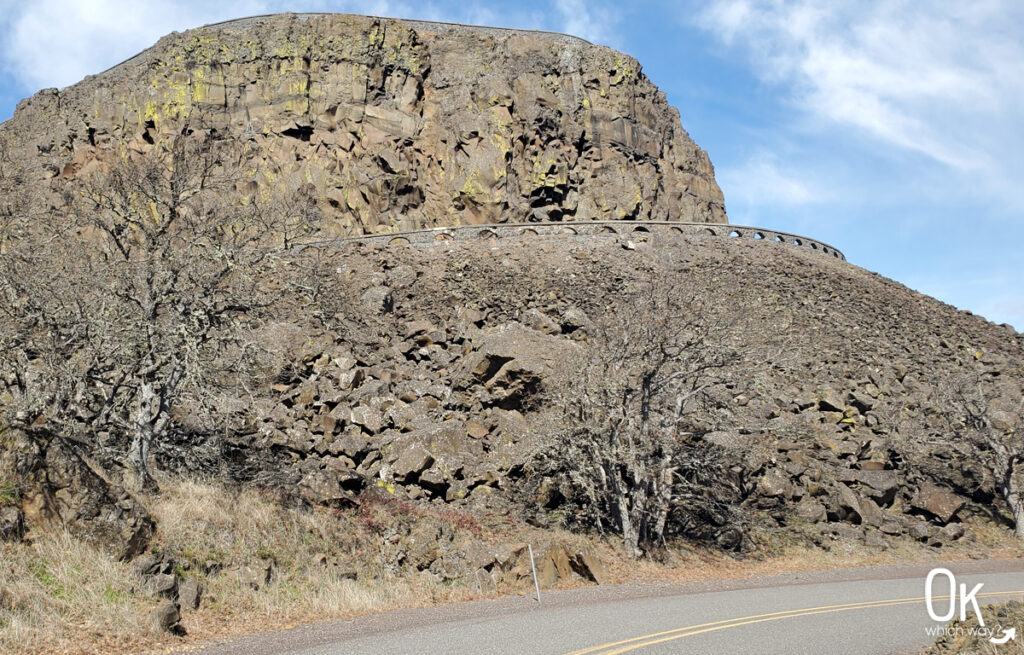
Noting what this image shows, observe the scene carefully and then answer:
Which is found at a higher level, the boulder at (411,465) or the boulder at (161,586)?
the boulder at (411,465)

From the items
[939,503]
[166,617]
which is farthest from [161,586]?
[939,503]

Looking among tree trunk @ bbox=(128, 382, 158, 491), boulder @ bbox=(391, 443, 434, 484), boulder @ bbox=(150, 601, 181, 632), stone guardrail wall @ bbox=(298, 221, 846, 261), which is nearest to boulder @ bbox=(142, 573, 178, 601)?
boulder @ bbox=(150, 601, 181, 632)

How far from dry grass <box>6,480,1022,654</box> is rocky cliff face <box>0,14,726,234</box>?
35.6 metres

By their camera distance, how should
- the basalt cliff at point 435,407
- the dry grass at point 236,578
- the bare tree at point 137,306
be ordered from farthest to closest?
the bare tree at point 137,306
the basalt cliff at point 435,407
the dry grass at point 236,578

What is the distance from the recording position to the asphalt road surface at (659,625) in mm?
9539

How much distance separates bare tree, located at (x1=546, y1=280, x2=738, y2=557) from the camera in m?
18.0

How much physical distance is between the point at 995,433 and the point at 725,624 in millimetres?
18162

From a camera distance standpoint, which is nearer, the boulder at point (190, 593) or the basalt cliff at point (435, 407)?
the boulder at point (190, 593)

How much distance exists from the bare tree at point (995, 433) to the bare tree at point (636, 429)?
10468mm

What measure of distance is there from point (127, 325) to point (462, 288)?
69.3 feet

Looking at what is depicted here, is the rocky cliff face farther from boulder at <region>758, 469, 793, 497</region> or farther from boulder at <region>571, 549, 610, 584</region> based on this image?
boulder at <region>571, 549, 610, 584</region>

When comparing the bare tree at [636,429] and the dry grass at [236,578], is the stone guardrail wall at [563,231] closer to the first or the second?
the bare tree at [636,429]

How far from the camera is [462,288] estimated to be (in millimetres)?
35719

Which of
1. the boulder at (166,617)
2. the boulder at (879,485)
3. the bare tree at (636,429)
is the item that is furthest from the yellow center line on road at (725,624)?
the boulder at (879,485)
